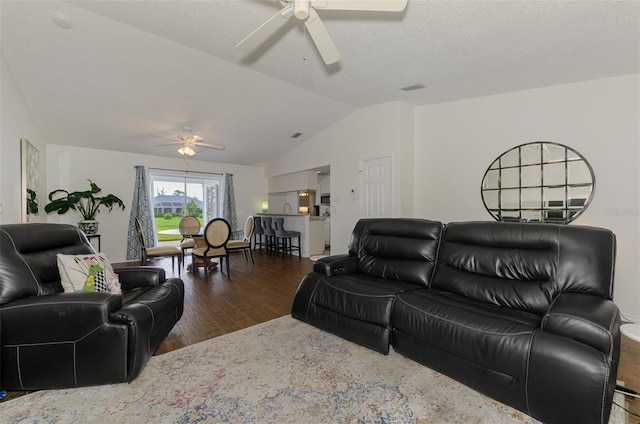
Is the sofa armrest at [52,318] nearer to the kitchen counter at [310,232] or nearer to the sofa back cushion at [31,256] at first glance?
the sofa back cushion at [31,256]

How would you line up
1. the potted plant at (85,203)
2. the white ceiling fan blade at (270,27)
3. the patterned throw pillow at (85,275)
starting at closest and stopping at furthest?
1. the white ceiling fan blade at (270,27)
2. the patterned throw pillow at (85,275)
3. the potted plant at (85,203)

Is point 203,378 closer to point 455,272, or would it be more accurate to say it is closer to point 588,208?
point 455,272

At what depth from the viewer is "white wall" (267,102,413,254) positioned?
457 centimetres

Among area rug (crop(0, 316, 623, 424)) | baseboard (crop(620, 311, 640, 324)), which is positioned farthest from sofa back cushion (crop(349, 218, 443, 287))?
baseboard (crop(620, 311, 640, 324))

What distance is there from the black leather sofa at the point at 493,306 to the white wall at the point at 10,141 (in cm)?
337

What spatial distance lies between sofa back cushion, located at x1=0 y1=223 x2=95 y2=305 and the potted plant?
11.9 feet

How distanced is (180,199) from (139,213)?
1175 millimetres

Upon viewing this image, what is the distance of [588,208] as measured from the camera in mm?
3217

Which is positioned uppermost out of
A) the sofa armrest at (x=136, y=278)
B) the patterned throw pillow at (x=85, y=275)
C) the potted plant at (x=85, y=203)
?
the potted plant at (x=85, y=203)

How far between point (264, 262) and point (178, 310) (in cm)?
344

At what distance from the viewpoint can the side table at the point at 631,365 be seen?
1520 millimetres

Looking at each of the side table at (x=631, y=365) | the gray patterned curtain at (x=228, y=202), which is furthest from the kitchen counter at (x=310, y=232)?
the side table at (x=631, y=365)

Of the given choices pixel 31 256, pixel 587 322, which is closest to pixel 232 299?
pixel 31 256

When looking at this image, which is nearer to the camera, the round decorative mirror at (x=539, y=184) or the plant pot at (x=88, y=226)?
the round decorative mirror at (x=539, y=184)
